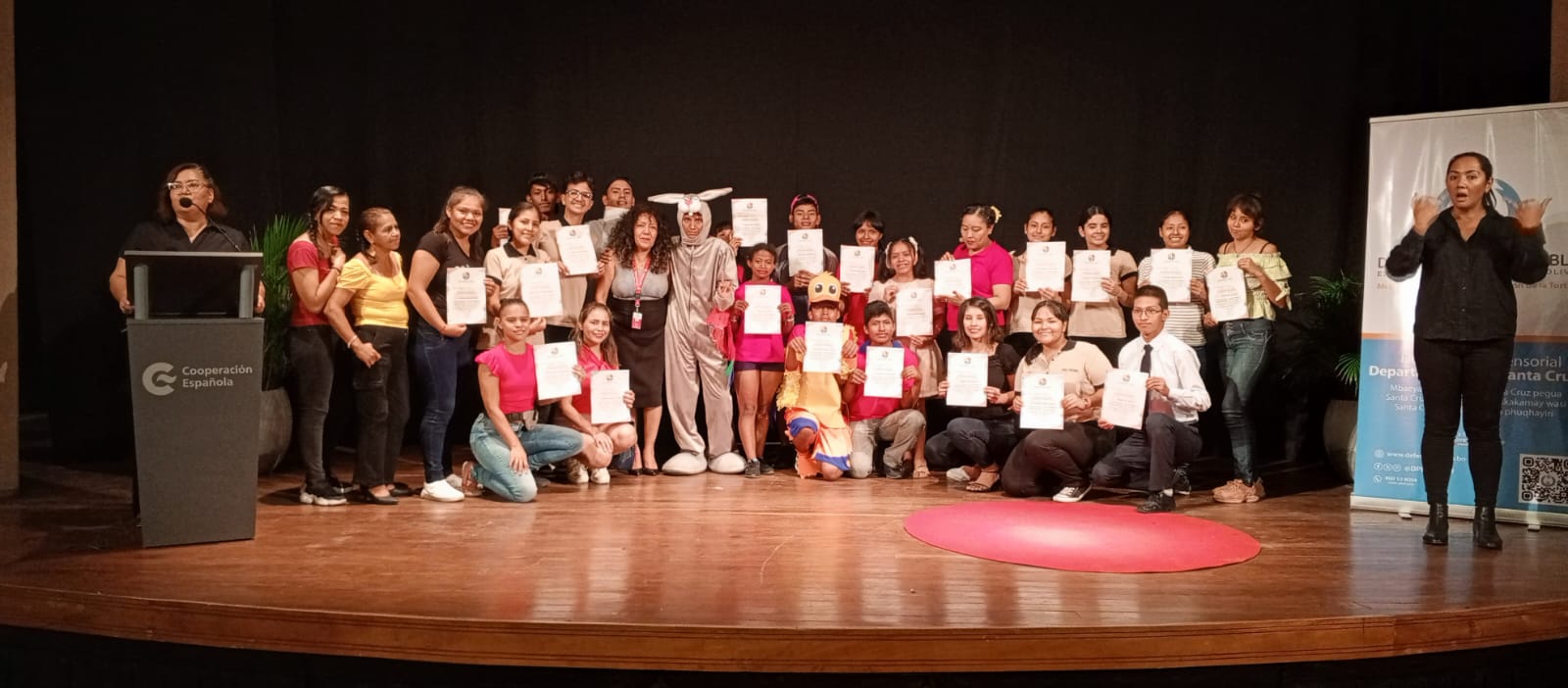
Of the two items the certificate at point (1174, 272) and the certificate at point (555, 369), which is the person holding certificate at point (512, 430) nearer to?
the certificate at point (555, 369)

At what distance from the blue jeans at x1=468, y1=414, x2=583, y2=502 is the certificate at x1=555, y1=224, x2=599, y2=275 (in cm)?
86

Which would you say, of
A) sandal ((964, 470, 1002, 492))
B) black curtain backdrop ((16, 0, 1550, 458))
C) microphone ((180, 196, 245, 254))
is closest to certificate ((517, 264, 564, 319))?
microphone ((180, 196, 245, 254))

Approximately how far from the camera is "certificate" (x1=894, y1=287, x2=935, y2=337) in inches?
236

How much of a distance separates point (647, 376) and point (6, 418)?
3185mm

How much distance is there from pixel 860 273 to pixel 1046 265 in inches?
39.9

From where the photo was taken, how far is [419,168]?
6.99 meters

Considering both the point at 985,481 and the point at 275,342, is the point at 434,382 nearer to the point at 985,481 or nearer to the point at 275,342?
the point at 275,342

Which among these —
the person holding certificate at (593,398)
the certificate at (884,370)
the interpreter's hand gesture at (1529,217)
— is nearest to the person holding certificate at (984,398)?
the certificate at (884,370)

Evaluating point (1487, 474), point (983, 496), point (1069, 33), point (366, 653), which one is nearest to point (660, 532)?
point (366, 653)

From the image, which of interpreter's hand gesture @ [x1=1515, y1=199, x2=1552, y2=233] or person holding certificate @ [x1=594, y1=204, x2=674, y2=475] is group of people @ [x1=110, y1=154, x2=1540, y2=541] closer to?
person holding certificate @ [x1=594, y1=204, x2=674, y2=475]

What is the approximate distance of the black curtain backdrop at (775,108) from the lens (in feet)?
21.1

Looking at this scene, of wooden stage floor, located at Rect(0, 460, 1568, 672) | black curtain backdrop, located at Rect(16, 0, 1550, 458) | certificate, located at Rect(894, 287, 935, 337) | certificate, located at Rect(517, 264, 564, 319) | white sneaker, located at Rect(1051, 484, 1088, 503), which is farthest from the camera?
black curtain backdrop, located at Rect(16, 0, 1550, 458)

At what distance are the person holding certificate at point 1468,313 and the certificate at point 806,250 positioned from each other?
114 inches

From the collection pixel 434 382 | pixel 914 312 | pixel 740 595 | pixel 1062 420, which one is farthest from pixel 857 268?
pixel 740 595
